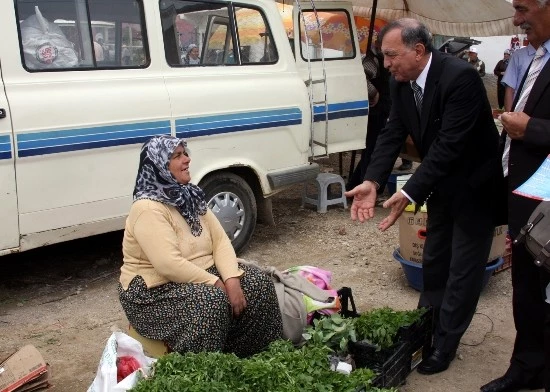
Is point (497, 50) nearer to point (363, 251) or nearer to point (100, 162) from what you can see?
point (363, 251)

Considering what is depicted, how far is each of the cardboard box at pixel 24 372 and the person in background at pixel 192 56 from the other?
262 cm

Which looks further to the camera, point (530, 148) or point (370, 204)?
point (370, 204)

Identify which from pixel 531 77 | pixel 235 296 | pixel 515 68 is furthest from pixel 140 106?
pixel 515 68

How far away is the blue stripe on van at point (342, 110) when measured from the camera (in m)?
6.21

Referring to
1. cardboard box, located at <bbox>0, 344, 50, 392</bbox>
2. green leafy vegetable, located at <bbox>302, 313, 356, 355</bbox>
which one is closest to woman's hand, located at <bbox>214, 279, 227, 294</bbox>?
green leafy vegetable, located at <bbox>302, 313, 356, 355</bbox>

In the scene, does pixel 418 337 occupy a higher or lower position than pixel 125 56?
lower

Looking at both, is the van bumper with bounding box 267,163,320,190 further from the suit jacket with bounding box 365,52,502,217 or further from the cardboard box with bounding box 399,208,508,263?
the suit jacket with bounding box 365,52,502,217

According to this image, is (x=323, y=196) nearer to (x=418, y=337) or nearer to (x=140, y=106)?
(x=140, y=106)

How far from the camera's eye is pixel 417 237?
4824 millimetres

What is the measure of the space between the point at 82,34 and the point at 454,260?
9.33 ft

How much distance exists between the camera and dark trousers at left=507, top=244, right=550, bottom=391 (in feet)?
10.9

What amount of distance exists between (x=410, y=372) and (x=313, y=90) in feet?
10.5

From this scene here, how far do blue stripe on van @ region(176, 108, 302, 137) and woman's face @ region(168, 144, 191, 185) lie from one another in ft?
4.57

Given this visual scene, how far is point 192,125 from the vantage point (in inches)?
196
